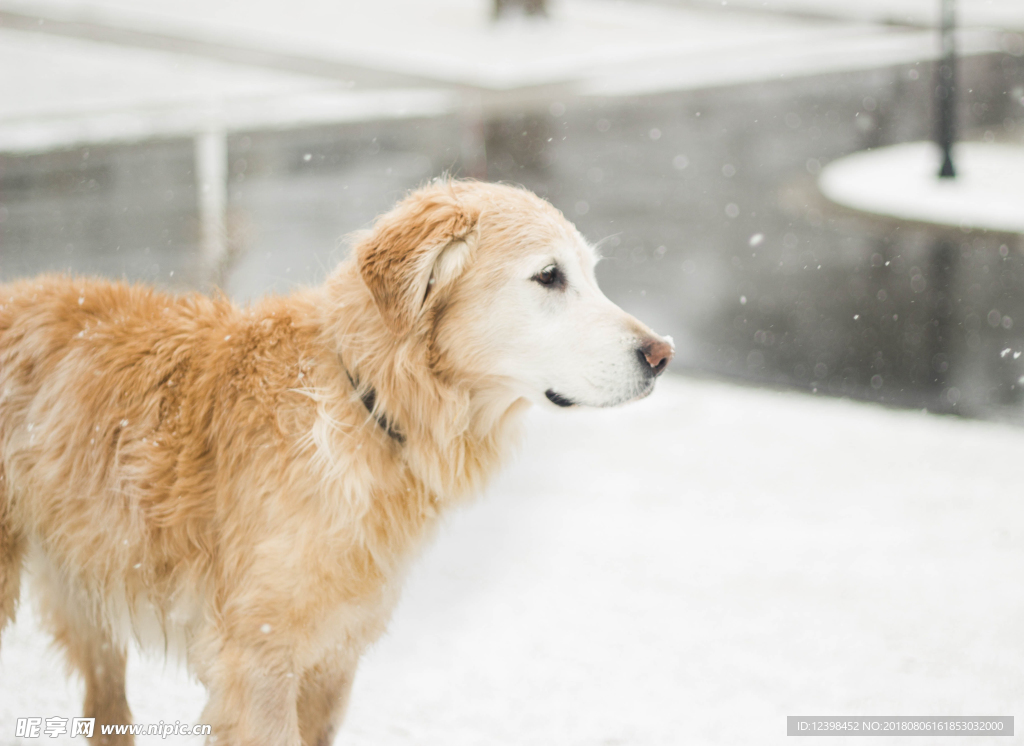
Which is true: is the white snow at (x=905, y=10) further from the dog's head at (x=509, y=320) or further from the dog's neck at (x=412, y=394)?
the dog's neck at (x=412, y=394)

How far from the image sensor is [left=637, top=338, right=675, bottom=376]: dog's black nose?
233 cm

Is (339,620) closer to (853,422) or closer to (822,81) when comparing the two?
(853,422)

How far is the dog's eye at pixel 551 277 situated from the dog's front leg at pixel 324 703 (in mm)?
1214

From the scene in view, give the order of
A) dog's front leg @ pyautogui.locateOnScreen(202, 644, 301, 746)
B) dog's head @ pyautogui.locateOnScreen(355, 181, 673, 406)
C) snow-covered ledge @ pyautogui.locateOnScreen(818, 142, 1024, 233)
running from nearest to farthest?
dog's front leg @ pyautogui.locateOnScreen(202, 644, 301, 746)
dog's head @ pyautogui.locateOnScreen(355, 181, 673, 406)
snow-covered ledge @ pyautogui.locateOnScreen(818, 142, 1024, 233)

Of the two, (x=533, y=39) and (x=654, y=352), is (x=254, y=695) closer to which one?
(x=654, y=352)

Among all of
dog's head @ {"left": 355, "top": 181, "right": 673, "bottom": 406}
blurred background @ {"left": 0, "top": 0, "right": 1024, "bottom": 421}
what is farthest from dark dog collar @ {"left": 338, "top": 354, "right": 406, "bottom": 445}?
blurred background @ {"left": 0, "top": 0, "right": 1024, "bottom": 421}

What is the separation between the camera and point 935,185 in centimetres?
881

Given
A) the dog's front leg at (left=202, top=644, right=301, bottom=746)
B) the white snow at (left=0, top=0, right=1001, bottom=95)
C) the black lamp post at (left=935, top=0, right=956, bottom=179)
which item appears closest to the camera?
the dog's front leg at (left=202, top=644, right=301, bottom=746)

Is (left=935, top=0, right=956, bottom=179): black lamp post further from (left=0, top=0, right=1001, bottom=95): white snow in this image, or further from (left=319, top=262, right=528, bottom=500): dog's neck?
(left=319, top=262, right=528, bottom=500): dog's neck

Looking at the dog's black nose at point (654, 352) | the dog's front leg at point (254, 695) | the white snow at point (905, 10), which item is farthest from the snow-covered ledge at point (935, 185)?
the dog's front leg at point (254, 695)

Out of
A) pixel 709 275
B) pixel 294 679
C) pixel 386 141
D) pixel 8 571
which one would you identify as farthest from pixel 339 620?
pixel 386 141

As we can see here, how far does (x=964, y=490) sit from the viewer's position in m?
4.84

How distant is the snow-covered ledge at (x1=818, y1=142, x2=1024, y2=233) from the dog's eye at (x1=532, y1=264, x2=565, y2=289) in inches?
285

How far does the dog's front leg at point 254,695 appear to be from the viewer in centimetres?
216
